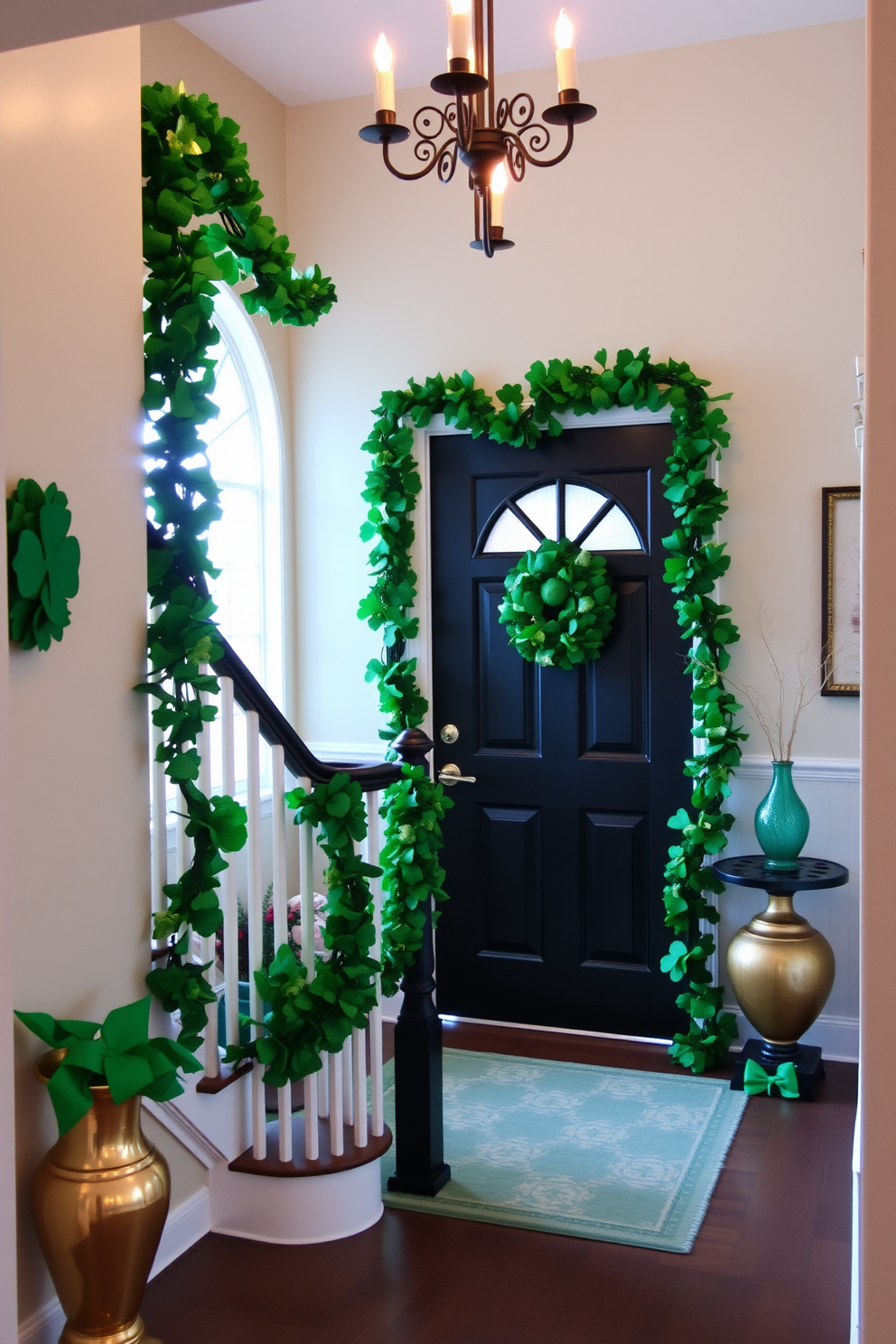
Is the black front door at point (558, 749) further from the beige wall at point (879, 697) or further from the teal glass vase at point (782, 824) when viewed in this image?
the beige wall at point (879, 697)

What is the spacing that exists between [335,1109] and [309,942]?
0.39 metres

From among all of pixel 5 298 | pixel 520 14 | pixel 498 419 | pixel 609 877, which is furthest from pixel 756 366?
pixel 5 298

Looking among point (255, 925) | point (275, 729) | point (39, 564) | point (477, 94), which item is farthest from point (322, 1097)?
point (477, 94)

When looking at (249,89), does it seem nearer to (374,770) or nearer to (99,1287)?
(374,770)

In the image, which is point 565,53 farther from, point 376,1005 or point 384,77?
point 376,1005

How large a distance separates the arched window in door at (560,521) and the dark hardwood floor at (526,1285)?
2103 millimetres

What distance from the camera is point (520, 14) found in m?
3.78

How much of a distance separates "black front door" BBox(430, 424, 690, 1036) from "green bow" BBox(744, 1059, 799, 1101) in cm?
46

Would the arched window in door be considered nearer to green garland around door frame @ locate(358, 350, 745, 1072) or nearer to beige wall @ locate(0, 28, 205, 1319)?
green garland around door frame @ locate(358, 350, 745, 1072)

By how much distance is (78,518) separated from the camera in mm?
2240

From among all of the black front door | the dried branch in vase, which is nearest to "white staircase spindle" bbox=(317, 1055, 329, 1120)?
the black front door

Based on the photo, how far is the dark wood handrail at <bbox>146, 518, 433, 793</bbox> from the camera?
253cm

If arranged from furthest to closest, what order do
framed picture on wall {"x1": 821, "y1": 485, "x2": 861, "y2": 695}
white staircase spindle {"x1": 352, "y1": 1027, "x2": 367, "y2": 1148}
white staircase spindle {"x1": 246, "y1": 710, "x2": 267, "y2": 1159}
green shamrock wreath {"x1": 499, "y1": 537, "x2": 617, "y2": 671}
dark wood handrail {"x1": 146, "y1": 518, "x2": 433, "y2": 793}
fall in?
1. green shamrock wreath {"x1": 499, "y1": 537, "x2": 617, "y2": 671}
2. framed picture on wall {"x1": 821, "y1": 485, "x2": 861, "y2": 695}
3. white staircase spindle {"x1": 352, "y1": 1027, "x2": 367, "y2": 1148}
4. white staircase spindle {"x1": 246, "y1": 710, "x2": 267, "y2": 1159}
5. dark wood handrail {"x1": 146, "y1": 518, "x2": 433, "y2": 793}

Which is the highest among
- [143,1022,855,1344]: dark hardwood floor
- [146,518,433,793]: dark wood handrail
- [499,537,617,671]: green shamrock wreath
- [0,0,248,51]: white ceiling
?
[0,0,248,51]: white ceiling
